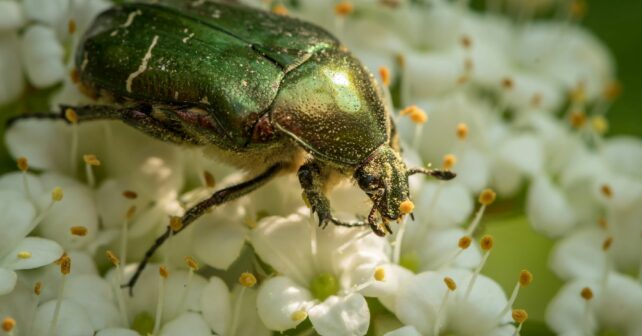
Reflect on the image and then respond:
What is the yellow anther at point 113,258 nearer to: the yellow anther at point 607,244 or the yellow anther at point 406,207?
the yellow anther at point 406,207

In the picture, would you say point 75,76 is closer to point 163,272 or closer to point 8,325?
point 163,272

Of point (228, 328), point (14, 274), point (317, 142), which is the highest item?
point (317, 142)

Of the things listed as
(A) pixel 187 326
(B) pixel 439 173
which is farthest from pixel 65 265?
(B) pixel 439 173

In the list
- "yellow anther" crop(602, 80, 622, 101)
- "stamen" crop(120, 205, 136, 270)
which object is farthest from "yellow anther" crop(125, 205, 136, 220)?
"yellow anther" crop(602, 80, 622, 101)

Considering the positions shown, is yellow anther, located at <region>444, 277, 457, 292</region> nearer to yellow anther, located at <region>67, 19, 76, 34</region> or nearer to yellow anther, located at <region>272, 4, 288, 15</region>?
yellow anther, located at <region>272, 4, 288, 15</region>

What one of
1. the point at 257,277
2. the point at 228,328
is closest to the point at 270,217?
the point at 257,277

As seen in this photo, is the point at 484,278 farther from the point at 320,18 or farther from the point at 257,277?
the point at 320,18
